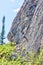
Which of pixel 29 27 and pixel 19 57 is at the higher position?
pixel 29 27

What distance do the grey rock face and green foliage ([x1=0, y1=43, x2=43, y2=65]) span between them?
0.21m

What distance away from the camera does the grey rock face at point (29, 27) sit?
3875mm

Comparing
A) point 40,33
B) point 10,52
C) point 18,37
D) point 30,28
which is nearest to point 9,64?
point 10,52

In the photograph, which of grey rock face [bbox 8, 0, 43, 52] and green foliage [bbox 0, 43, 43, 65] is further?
grey rock face [bbox 8, 0, 43, 52]

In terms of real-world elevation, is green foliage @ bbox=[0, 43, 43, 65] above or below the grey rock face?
below

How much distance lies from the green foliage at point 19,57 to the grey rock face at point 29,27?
0.69 ft

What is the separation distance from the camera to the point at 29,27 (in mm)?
4328

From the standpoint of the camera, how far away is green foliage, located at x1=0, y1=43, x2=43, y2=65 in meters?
3.32

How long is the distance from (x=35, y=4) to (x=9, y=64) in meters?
1.78

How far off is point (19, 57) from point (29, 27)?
926 millimetres

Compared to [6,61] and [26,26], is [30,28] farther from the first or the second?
[6,61]

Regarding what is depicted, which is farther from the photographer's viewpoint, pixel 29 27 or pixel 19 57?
pixel 29 27

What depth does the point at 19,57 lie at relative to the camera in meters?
3.51

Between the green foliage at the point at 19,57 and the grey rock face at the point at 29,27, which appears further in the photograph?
the grey rock face at the point at 29,27
